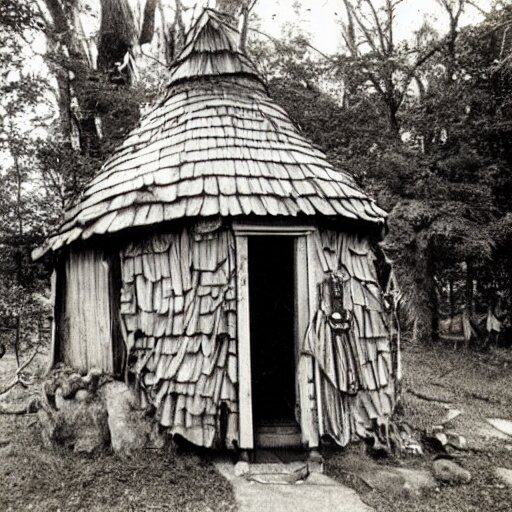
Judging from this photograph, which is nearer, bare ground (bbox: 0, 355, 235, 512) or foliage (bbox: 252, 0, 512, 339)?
bare ground (bbox: 0, 355, 235, 512)

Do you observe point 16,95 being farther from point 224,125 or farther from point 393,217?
point 393,217

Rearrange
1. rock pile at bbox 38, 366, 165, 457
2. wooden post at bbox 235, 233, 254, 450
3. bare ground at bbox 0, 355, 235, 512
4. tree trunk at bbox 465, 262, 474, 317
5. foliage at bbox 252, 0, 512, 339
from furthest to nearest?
tree trunk at bbox 465, 262, 474, 317 → foliage at bbox 252, 0, 512, 339 → rock pile at bbox 38, 366, 165, 457 → wooden post at bbox 235, 233, 254, 450 → bare ground at bbox 0, 355, 235, 512

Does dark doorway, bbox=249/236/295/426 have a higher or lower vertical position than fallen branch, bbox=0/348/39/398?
higher

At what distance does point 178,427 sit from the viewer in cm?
434

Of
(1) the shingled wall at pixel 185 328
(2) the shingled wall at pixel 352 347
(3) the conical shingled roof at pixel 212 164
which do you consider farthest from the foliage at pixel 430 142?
(1) the shingled wall at pixel 185 328

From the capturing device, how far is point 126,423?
4492 millimetres

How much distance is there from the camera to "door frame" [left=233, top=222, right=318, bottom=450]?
14.0 ft

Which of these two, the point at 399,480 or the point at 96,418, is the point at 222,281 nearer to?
the point at 96,418

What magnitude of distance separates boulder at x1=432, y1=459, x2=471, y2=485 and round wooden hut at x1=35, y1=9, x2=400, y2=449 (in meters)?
0.69

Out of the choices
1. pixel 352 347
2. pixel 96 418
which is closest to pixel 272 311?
pixel 352 347

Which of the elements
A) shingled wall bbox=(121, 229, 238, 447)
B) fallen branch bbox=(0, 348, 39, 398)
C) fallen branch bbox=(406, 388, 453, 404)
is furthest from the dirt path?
fallen branch bbox=(0, 348, 39, 398)

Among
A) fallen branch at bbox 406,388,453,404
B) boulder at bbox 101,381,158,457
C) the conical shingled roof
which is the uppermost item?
the conical shingled roof

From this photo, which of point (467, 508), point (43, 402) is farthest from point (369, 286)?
point (43, 402)

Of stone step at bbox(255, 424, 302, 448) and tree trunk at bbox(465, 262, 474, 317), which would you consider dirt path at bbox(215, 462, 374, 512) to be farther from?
tree trunk at bbox(465, 262, 474, 317)
